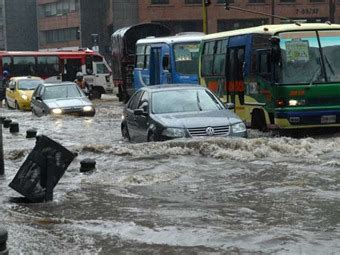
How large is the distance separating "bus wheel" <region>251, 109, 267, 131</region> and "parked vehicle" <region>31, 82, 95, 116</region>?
27.1ft

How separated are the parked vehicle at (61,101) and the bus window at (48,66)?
1919cm

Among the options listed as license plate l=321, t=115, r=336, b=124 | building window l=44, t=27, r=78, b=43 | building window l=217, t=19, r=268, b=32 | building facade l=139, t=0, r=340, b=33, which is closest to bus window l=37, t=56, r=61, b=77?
building facade l=139, t=0, r=340, b=33

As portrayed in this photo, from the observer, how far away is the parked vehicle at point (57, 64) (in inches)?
1681

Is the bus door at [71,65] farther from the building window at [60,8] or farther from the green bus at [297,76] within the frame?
the building window at [60,8]

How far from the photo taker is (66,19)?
90812 mm

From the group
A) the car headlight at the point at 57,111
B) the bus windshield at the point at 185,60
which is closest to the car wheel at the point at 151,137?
the car headlight at the point at 57,111

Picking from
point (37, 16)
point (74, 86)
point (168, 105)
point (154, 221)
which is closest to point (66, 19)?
point (37, 16)

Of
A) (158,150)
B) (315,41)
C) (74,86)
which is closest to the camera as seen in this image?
(158,150)

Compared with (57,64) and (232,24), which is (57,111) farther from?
(232,24)

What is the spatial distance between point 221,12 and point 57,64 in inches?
1201

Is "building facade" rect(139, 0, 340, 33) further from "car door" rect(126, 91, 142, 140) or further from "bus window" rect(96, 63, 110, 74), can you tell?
"car door" rect(126, 91, 142, 140)

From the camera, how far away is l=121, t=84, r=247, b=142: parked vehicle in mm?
12250

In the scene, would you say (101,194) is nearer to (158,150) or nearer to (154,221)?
(154,221)

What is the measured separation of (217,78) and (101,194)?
11.3m
